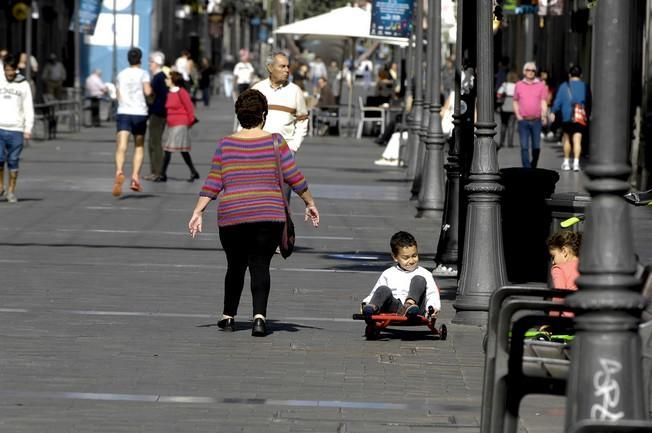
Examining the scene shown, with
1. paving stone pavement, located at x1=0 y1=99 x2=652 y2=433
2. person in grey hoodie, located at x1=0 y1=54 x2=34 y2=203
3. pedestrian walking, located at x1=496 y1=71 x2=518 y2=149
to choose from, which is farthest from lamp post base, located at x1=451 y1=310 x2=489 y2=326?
pedestrian walking, located at x1=496 y1=71 x2=518 y2=149

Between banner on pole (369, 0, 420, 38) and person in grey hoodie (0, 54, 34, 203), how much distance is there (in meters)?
11.6

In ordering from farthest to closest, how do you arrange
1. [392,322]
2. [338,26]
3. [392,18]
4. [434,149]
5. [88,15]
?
[88,15]
[338,26]
[392,18]
[434,149]
[392,322]

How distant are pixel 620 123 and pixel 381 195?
18.8 meters

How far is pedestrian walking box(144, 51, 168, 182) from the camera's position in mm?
25375

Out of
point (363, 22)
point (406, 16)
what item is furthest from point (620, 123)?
point (363, 22)

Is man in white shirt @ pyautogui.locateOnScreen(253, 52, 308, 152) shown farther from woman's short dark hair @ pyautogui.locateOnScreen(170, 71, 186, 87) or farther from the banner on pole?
the banner on pole

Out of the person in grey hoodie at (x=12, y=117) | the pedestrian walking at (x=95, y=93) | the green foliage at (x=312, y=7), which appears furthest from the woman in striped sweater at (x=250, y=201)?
the green foliage at (x=312, y=7)

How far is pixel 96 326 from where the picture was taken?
1091cm

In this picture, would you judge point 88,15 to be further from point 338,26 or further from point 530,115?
point 530,115

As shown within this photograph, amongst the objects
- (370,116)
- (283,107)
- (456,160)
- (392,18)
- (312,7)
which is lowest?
(370,116)

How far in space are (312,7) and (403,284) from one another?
98618 millimetres

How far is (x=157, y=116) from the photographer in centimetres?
2588

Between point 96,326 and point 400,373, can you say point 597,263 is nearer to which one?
point 400,373

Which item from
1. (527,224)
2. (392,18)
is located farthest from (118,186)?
(392,18)
